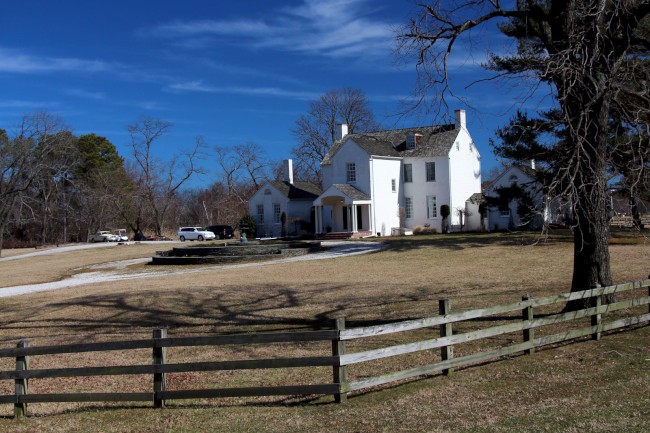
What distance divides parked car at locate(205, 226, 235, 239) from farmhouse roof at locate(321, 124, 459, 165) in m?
15.4

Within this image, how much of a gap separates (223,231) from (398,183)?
20.6 meters

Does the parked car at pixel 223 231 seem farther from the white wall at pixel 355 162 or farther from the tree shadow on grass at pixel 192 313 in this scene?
the tree shadow on grass at pixel 192 313

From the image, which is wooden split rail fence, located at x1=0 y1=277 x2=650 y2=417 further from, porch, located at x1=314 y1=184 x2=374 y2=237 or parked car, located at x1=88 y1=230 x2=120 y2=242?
parked car, located at x1=88 y1=230 x2=120 y2=242

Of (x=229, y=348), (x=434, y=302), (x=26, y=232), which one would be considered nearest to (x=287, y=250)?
(x=434, y=302)

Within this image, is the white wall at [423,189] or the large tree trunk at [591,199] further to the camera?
the white wall at [423,189]

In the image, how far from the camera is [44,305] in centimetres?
2147

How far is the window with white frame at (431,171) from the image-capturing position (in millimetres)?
52812

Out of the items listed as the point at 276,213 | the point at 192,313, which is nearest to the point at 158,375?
the point at 192,313

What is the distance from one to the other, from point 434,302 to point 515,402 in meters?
9.80

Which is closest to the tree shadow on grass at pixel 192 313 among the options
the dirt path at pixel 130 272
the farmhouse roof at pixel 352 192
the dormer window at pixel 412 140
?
the dirt path at pixel 130 272

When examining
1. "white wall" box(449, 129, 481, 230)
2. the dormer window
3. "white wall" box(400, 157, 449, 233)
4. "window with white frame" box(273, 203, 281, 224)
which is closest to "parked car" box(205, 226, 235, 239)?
"window with white frame" box(273, 203, 281, 224)

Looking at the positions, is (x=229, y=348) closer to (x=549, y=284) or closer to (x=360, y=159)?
(x=549, y=284)

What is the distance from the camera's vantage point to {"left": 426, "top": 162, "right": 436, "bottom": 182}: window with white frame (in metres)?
52.8

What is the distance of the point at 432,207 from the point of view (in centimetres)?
5309
